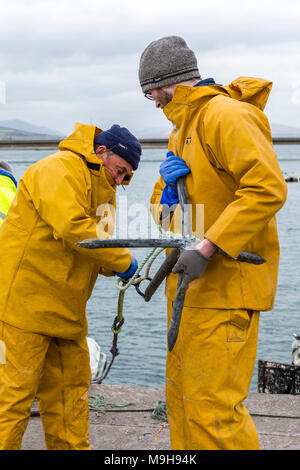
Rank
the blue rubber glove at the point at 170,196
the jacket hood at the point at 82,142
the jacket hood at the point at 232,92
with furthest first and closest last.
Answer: the jacket hood at the point at 82,142 → the blue rubber glove at the point at 170,196 → the jacket hood at the point at 232,92

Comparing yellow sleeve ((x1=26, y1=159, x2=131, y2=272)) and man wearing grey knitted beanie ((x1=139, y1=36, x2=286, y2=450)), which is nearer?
man wearing grey knitted beanie ((x1=139, y1=36, x2=286, y2=450))

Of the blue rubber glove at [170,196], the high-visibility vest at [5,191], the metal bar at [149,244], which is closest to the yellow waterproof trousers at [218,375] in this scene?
the metal bar at [149,244]

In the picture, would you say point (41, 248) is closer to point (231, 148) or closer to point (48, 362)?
point (48, 362)

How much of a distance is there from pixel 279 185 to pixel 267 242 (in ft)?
1.16

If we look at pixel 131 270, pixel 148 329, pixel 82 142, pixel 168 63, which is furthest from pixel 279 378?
pixel 148 329

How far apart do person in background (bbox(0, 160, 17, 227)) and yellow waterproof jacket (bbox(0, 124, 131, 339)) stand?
0.62m

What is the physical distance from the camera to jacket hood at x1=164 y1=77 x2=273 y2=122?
283cm

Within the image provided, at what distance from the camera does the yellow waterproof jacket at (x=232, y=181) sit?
2.61 metres

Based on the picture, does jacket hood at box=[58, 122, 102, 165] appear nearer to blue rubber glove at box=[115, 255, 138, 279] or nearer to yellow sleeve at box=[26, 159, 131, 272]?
yellow sleeve at box=[26, 159, 131, 272]

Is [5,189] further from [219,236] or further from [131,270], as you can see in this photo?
[219,236]

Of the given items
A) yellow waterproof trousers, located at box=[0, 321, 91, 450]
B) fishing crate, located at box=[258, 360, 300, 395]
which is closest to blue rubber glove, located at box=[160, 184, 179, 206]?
yellow waterproof trousers, located at box=[0, 321, 91, 450]

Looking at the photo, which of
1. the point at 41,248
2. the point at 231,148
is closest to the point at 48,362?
the point at 41,248

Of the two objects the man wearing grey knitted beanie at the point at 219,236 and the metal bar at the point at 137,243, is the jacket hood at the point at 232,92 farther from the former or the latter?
the metal bar at the point at 137,243

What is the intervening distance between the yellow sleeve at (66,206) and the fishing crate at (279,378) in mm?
2725
